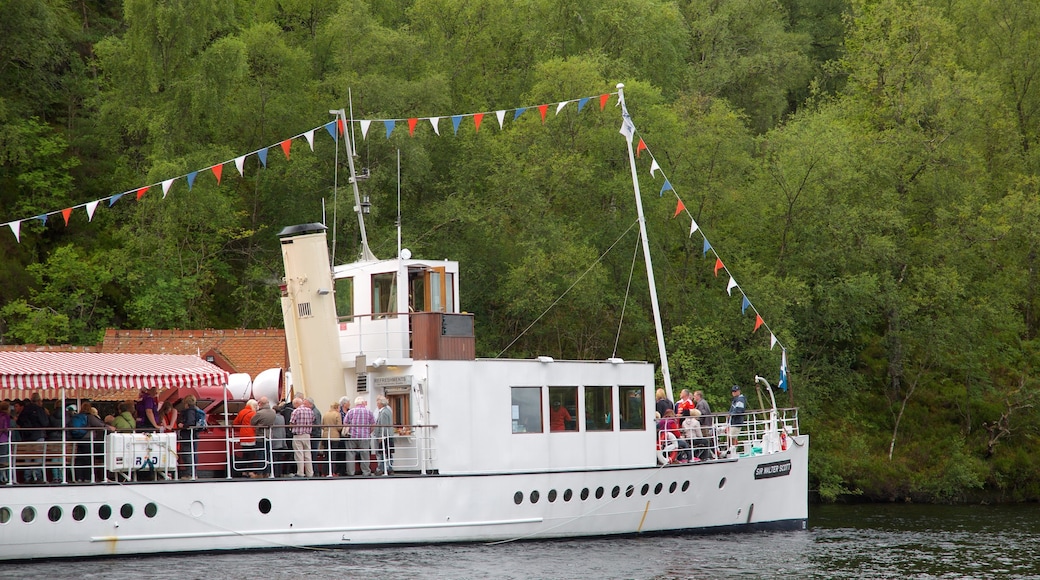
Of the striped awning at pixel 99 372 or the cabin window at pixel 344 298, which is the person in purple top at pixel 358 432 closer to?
the striped awning at pixel 99 372

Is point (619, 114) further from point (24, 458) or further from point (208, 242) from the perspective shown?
point (24, 458)

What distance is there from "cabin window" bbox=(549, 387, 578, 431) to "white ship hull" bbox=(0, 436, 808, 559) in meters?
0.84

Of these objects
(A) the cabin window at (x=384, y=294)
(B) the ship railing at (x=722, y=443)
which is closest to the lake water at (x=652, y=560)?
(B) the ship railing at (x=722, y=443)

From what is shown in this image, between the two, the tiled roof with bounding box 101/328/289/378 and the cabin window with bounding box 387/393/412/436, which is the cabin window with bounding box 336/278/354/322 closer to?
the cabin window with bounding box 387/393/412/436

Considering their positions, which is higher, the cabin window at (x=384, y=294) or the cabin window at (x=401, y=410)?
the cabin window at (x=384, y=294)

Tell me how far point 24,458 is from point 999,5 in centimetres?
3656

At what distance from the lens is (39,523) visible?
57.0 ft

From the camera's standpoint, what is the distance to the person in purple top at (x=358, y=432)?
63.3 feet

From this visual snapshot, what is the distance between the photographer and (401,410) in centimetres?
2047

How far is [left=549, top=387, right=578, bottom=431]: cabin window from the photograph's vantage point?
68.7ft

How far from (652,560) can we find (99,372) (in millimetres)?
8692

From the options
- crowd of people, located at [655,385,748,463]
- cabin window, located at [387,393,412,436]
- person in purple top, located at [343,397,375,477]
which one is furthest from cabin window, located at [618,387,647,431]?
person in purple top, located at [343,397,375,477]

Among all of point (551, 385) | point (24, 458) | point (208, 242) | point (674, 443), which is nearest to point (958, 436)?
point (674, 443)

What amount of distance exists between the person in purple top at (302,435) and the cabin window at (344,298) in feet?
9.37
